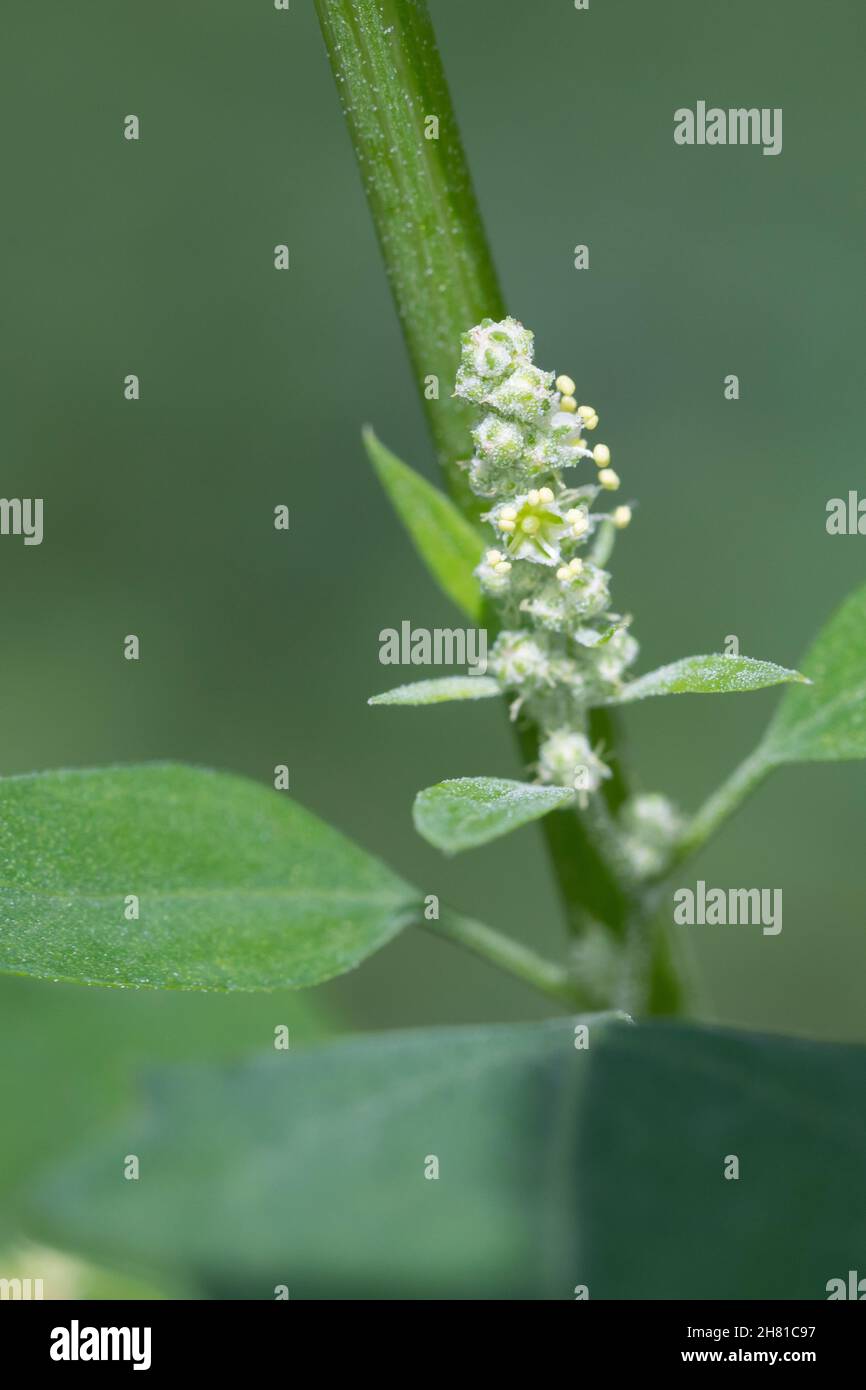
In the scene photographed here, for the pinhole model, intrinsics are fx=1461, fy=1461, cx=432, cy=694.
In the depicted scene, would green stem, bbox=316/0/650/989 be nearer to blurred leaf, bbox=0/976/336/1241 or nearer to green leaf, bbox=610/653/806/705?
green leaf, bbox=610/653/806/705

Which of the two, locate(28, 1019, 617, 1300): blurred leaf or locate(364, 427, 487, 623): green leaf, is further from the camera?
locate(364, 427, 487, 623): green leaf

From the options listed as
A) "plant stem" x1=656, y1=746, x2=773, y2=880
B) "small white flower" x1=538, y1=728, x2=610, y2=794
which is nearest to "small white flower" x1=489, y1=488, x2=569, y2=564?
"small white flower" x1=538, y1=728, x2=610, y2=794

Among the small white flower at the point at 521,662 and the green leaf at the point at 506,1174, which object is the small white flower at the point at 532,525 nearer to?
the small white flower at the point at 521,662

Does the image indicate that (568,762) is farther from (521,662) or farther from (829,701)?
(829,701)

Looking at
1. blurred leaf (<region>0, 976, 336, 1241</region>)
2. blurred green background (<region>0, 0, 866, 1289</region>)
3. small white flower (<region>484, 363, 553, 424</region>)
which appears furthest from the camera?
blurred green background (<region>0, 0, 866, 1289</region>)

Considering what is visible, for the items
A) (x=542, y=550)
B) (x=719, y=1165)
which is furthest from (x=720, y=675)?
(x=719, y=1165)

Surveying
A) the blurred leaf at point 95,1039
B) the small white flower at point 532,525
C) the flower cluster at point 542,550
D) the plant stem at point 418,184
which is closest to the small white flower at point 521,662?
the flower cluster at point 542,550

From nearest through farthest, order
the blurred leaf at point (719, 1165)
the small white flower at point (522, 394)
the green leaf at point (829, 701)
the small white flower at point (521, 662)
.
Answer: the blurred leaf at point (719, 1165) → the small white flower at point (522, 394) → the small white flower at point (521, 662) → the green leaf at point (829, 701)
